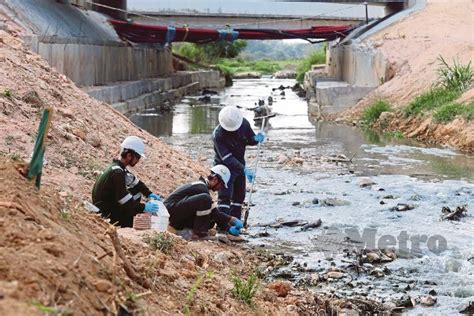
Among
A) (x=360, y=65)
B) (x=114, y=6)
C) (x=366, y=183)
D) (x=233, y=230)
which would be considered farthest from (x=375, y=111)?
(x=114, y=6)

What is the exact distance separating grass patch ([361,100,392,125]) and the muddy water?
141 cm

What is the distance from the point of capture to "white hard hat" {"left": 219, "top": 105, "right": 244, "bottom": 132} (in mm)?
10469

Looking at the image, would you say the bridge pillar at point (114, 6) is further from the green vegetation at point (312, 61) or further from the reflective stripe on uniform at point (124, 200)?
the reflective stripe on uniform at point (124, 200)

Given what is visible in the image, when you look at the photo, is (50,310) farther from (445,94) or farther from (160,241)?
(445,94)

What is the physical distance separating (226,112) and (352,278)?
292cm

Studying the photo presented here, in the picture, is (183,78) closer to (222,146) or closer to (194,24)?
(194,24)

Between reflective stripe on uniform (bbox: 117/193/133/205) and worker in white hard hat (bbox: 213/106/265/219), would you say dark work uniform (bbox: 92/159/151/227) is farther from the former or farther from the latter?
worker in white hard hat (bbox: 213/106/265/219)

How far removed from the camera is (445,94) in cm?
2294

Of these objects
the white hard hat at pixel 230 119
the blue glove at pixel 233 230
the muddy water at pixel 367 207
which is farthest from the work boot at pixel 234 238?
the white hard hat at pixel 230 119

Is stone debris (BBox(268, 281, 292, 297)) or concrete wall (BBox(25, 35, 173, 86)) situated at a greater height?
concrete wall (BBox(25, 35, 173, 86))

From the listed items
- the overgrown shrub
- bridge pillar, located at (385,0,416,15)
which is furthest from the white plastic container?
bridge pillar, located at (385,0,416,15)

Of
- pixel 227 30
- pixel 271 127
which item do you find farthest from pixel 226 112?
pixel 227 30

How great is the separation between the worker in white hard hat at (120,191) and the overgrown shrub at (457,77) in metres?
16.0

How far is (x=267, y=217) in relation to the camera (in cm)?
1189
